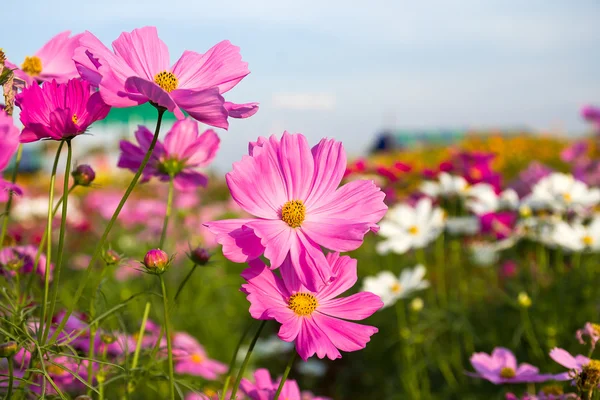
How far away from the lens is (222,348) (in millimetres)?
2904

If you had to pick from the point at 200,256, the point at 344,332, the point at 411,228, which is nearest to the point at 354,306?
the point at 344,332

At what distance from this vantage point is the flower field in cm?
69

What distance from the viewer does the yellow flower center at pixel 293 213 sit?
2.45 ft

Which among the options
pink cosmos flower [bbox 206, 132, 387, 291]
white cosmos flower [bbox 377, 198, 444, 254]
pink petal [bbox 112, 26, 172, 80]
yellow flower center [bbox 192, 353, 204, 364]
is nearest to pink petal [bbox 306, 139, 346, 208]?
pink cosmos flower [bbox 206, 132, 387, 291]

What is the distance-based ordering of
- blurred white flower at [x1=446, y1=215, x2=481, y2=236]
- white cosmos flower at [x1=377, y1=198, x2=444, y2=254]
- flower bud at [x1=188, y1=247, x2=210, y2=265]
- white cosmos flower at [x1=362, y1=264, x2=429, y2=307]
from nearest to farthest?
flower bud at [x1=188, y1=247, x2=210, y2=265]
white cosmos flower at [x1=362, y1=264, x2=429, y2=307]
white cosmos flower at [x1=377, y1=198, x2=444, y2=254]
blurred white flower at [x1=446, y1=215, x2=481, y2=236]

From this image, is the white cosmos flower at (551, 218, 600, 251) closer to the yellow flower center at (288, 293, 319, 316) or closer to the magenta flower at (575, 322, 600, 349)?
the magenta flower at (575, 322, 600, 349)

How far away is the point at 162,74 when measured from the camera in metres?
0.78

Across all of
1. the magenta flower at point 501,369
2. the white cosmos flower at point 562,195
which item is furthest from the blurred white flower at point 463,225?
the magenta flower at point 501,369

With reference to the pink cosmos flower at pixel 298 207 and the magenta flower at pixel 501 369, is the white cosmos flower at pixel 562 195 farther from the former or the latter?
the pink cosmos flower at pixel 298 207

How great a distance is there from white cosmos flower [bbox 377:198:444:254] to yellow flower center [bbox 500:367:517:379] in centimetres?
106

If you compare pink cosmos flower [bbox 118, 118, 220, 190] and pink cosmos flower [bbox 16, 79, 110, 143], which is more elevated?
pink cosmos flower [bbox 16, 79, 110, 143]

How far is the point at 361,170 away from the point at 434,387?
96cm

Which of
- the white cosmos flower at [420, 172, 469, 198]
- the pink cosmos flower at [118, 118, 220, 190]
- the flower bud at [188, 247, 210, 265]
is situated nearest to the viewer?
the flower bud at [188, 247, 210, 265]

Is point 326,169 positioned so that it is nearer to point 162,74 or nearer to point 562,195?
point 162,74
